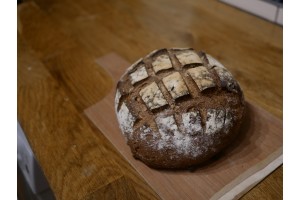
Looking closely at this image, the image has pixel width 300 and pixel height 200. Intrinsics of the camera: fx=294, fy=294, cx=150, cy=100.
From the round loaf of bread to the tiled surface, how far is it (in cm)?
85

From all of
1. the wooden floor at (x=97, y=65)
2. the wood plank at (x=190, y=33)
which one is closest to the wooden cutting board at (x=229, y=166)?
the wooden floor at (x=97, y=65)

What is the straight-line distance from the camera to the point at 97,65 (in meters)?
→ 1.32

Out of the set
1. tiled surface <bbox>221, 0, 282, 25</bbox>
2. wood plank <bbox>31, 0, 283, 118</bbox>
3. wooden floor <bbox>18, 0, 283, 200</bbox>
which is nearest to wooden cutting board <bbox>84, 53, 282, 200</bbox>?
wooden floor <bbox>18, 0, 283, 200</bbox>

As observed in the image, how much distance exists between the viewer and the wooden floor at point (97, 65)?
2.91 ft

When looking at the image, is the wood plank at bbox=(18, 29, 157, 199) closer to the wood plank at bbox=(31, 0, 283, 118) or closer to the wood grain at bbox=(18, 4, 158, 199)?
the wood grain at bbox=(18, 4, 158, 199)

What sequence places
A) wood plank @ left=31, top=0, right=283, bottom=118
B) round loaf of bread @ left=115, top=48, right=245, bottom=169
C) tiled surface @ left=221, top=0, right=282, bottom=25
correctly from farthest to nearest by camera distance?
tiled surface @ left=221, top=0, right=282, bottom=25, wood plank @ left=31, top=0, right=283, bottom=118, round loaf of bread @ left=115, top=48, right=245, bottom=169

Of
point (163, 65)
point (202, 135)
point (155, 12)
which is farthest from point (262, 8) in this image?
point (202, 135)

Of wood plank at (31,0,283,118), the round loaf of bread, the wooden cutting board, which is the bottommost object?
the wooden cutting board

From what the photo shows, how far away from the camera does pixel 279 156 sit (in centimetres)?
90

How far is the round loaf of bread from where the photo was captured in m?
0.81

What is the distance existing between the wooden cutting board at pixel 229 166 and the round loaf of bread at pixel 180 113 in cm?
4

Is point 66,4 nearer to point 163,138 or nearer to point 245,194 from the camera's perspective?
point 163,138

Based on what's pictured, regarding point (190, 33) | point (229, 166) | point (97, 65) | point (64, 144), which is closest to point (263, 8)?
point (190, 33)

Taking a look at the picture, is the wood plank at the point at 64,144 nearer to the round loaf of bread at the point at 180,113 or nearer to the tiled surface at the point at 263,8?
the round loaf of bread at the point at 180,113
